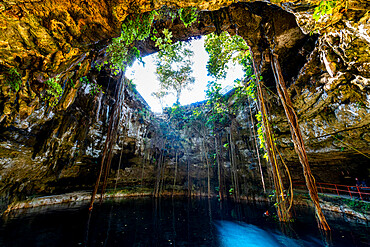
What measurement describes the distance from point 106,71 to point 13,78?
4748 millimetres

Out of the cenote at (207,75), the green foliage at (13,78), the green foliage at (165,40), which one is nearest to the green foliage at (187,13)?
the cenote at (207,75)

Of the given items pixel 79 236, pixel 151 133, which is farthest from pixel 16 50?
pixel 151 133

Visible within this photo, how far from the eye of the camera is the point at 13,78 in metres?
2.62

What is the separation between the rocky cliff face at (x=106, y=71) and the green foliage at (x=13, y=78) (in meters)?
0.01

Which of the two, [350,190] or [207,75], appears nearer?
[207,75]

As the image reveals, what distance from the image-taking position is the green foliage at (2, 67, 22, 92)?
2.52 meters

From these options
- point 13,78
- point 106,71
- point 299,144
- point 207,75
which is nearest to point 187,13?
point 207,75

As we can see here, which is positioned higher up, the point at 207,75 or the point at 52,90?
the point at 207,75

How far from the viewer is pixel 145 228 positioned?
4.21m

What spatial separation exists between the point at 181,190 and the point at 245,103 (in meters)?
10.4

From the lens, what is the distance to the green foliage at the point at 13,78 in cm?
252

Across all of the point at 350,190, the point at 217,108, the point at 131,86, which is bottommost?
the point at 350,190

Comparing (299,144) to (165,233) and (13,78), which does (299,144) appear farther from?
(13,78)

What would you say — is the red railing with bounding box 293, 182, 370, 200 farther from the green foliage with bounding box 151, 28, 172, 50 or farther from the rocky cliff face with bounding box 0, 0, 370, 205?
the green foliage with bounding box 151, 28, 172, 50
